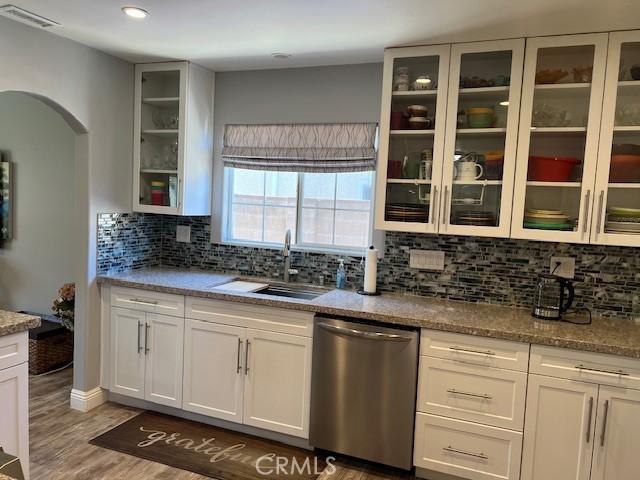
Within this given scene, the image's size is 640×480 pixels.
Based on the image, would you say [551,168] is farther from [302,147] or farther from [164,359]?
[164,359]

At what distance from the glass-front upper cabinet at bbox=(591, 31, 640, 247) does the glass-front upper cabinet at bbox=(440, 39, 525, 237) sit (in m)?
0.42

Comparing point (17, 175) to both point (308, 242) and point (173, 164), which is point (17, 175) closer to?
point (173, 164)

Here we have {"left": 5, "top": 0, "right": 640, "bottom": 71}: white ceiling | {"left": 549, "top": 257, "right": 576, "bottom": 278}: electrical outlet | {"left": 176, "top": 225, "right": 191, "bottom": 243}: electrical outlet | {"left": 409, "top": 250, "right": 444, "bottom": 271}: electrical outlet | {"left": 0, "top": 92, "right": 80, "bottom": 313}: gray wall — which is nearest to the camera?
{"left": 5, "top": 0, "right": 640, "bottom": 71}: white ceiling

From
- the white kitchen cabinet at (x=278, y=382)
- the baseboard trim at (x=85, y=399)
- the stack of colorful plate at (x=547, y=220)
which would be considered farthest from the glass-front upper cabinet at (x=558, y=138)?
the baseboard trim at (x=85, y=399)

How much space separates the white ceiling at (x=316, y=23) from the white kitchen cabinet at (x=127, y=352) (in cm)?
173

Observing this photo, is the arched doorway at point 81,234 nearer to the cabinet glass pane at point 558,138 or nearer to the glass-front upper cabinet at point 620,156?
the cabinet glass pane at point 558,138

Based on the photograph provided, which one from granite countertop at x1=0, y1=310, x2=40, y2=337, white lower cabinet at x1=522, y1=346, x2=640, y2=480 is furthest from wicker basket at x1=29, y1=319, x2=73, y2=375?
white lower cabinet at x1=522, y1=346, x2=640, y2=480

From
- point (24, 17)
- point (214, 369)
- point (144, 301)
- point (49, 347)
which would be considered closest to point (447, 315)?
point (214, 369)

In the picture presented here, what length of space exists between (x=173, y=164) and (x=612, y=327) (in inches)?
115

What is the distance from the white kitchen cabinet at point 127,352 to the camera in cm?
324

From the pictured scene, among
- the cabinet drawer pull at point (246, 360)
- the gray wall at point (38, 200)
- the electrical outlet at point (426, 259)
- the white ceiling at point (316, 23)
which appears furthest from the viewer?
the gray wall at point (38, 200)

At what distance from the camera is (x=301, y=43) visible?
9.23 feet

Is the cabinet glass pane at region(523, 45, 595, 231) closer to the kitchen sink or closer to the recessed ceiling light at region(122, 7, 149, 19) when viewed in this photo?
the kitchen sink

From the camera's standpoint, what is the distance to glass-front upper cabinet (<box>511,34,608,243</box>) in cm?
249
